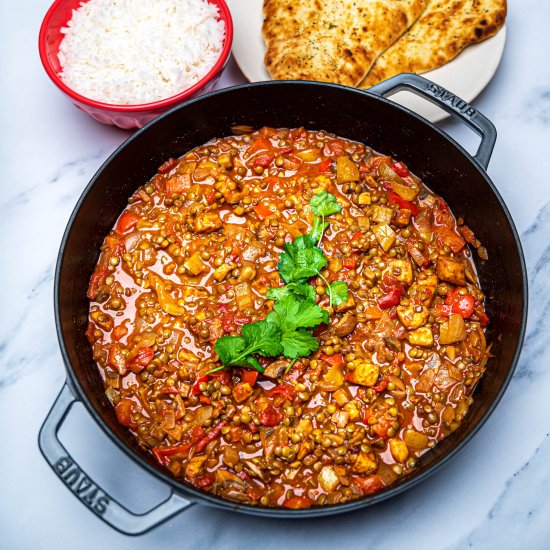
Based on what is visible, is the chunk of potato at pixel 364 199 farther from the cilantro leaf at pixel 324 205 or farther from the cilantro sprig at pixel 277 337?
the cilantro sprig at pixel 277 337

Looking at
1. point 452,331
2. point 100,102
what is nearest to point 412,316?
point 452,331

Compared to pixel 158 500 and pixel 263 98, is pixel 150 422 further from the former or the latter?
pixel 263 98

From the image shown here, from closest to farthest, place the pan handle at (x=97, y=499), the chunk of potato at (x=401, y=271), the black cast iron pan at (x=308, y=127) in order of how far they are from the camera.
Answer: the pan handle at (x=97, y=499)
the black cast iron pan at (x=308, y=127)
the chunk of potato at (x=401, y=271)

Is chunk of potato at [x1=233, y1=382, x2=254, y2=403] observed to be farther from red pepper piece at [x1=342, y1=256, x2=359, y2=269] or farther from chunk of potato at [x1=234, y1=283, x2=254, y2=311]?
red pepper piece at [x1=342, y1=256, x2=359, y2=269]

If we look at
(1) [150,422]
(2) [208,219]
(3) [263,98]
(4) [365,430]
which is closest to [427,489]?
(4) [365,430]

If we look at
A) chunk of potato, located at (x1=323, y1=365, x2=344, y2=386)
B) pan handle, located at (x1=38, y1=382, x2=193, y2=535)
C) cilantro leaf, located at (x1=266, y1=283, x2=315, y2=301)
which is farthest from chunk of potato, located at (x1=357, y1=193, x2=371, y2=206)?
pan handle, located at (x1=38, y1=382, x2=193, y2=535)

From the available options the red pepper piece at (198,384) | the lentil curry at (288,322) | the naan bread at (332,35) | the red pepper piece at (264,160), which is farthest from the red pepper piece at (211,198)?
the red pepper piece at (198,384)

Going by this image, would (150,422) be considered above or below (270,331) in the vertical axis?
below

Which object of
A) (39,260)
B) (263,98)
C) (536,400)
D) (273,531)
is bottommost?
(273,531)
